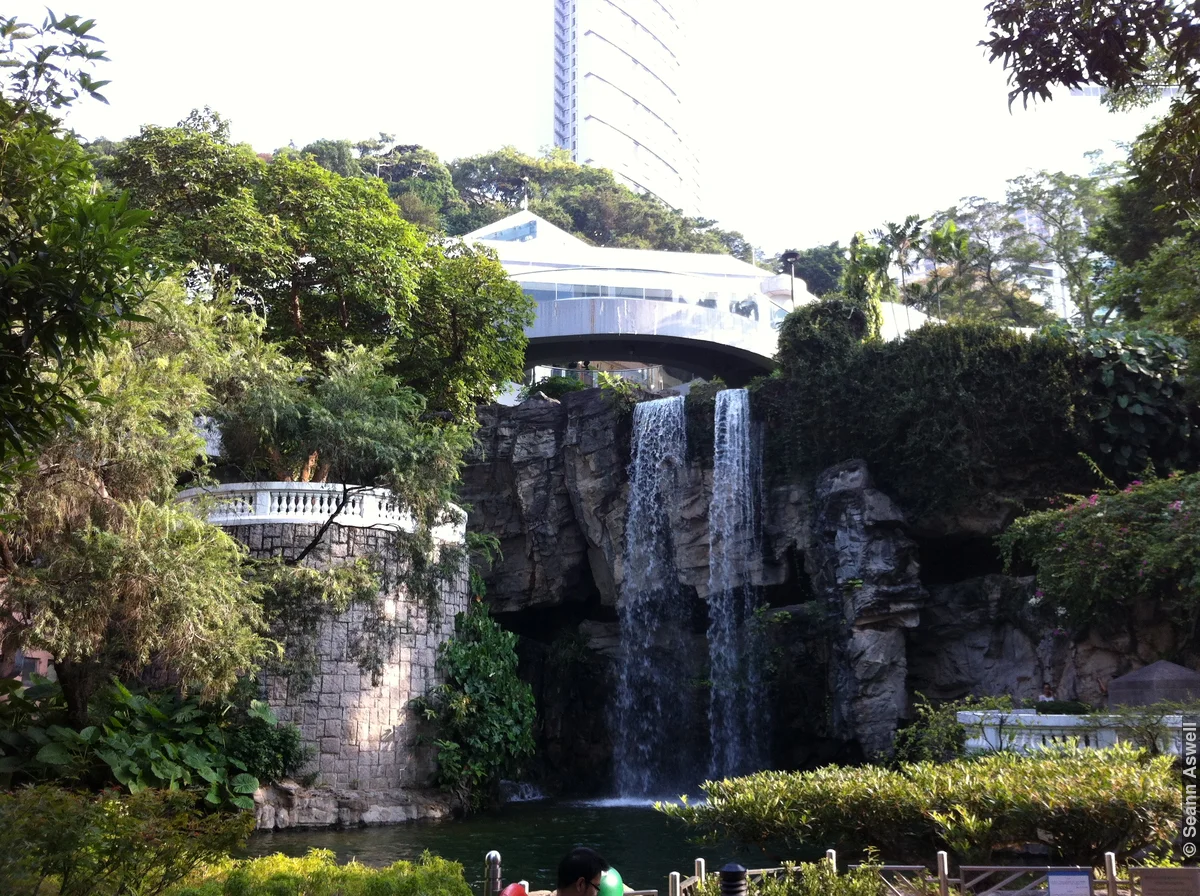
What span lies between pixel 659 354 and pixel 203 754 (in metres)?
20.9

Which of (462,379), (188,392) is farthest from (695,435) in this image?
(188,392)

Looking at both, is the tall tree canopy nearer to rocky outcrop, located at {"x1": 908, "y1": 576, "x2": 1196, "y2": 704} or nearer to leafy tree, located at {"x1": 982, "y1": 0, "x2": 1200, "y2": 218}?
rocky outcrop, located at {"x1": 908, "y1": 576, "x2": 1196, "y2": 704}

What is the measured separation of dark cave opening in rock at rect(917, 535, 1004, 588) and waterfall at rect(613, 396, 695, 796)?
5.48 metres

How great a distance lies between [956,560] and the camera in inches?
969

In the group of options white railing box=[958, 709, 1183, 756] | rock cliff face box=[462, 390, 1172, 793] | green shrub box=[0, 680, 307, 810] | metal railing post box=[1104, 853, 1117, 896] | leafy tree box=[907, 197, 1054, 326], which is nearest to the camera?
metal railing post box=[1104, 853, 1117, 896]

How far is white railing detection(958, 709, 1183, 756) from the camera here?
13094 millimetres

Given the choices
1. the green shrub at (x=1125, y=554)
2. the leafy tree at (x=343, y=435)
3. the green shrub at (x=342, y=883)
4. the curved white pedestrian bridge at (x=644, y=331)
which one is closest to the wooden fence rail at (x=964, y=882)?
the green shrub at (x=342, y=883)

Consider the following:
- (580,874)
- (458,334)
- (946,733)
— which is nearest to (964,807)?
(946,733)

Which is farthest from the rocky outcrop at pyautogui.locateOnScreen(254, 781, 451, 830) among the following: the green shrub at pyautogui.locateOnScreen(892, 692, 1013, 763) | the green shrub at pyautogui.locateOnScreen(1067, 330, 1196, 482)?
the green shrub at pyautogui.locateOnScreen(1067, 330, 1196, 482)

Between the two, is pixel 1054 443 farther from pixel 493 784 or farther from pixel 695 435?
pixel 493 784

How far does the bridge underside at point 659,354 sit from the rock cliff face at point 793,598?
6.37 meters

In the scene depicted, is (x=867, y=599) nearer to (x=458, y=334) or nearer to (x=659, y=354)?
(x=458, y=334)

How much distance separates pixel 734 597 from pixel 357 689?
9.12 metres

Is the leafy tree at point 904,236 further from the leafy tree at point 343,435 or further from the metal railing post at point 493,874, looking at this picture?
the metal railing post at point 493,874
